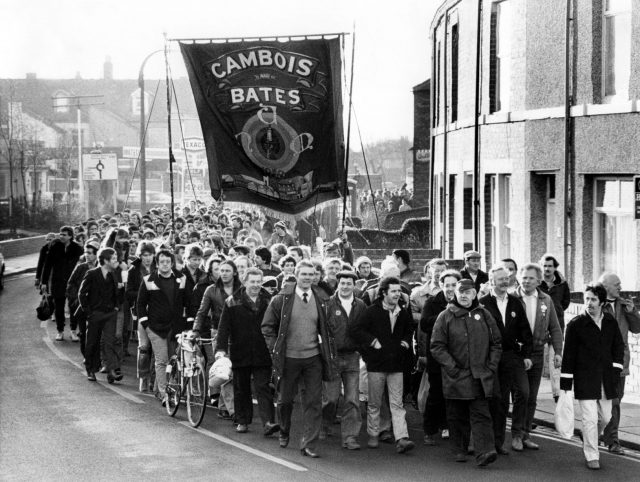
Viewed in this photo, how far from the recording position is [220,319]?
12969 millimetres

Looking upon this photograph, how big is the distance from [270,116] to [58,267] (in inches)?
247

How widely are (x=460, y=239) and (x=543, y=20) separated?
705cm

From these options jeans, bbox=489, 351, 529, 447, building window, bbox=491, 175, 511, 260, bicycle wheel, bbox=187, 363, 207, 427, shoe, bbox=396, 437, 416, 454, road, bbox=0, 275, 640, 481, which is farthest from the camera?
building window, bbox=491, 175, 511, 260

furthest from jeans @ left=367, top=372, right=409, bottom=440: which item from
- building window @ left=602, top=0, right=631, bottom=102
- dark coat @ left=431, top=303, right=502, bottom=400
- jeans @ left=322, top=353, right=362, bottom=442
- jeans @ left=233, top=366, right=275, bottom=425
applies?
building window @ left=602, top=0, right=631, bottom=102

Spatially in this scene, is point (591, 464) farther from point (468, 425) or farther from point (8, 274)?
point (8, 274)

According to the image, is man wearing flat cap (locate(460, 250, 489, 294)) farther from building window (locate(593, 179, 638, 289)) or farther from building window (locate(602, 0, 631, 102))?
building window (locate(602, 0, 631, 102))

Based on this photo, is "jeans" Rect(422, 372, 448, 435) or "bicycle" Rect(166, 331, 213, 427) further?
"bicycle" Rect(166, 331, 213, 427)

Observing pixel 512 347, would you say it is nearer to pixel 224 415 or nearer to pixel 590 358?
pixel 590 358

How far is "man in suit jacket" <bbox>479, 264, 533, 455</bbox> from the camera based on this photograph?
11914 mm

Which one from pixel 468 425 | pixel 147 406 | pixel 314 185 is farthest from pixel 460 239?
pixel 468 425

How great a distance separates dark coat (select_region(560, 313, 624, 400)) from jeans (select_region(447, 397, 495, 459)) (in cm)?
83

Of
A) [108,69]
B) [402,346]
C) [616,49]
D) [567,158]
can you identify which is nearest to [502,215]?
[567,158]

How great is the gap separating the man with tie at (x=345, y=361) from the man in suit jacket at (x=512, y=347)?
1.39 meters

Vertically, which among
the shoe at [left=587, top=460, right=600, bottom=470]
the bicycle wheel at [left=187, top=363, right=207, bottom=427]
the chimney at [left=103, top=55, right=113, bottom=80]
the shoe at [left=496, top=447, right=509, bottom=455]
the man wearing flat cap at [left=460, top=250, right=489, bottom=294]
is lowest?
the shoe at [left=496, top=447, right=509, bottom=455]
